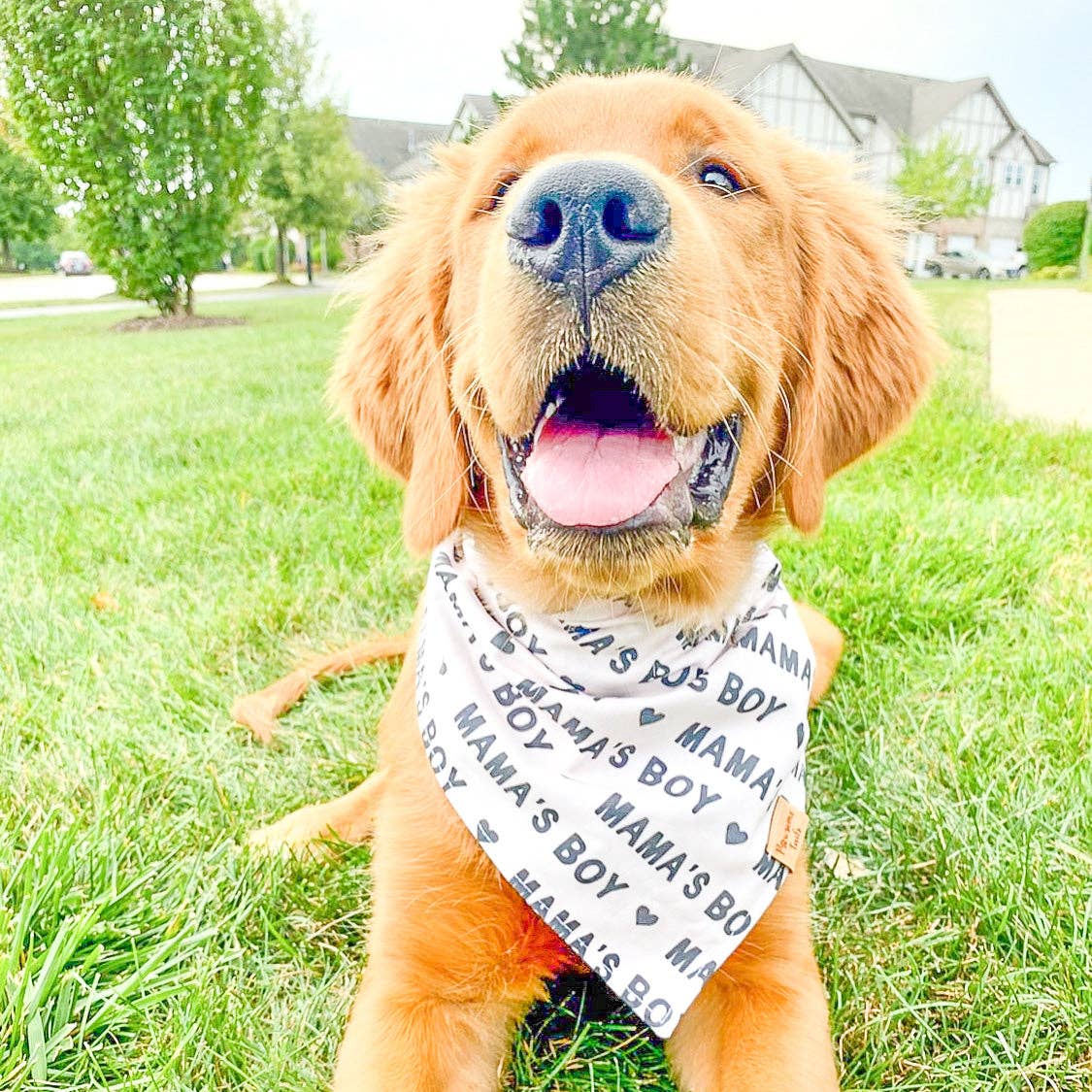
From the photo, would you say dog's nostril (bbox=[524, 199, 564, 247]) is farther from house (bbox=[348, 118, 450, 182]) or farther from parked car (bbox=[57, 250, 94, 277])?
house (bbox=[348, 118, 450, 182])

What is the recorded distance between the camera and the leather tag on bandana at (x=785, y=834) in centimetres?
174

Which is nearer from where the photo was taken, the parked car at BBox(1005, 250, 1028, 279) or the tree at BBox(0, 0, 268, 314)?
the tree at BBox(0, 0, 268, 314)

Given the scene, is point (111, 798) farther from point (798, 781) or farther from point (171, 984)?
point (798, 781)

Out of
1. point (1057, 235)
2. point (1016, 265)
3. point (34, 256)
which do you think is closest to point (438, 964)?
point (34, 256)

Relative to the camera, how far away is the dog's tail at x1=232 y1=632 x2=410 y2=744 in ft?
8.06

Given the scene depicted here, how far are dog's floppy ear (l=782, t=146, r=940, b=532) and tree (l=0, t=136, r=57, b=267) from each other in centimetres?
1114

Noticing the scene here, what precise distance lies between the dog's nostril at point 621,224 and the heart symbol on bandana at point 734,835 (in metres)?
1.09

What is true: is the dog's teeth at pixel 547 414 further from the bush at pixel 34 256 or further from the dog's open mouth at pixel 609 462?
the bush at pixel 34 256

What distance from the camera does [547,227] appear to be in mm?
1367

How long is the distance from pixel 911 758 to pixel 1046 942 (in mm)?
628

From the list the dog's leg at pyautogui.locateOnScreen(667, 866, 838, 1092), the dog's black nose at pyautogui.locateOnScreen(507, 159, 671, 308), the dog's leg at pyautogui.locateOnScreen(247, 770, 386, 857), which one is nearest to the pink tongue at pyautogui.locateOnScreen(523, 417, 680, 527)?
the dog's black nose at pyautogui.locateOnScreen(507, 159, 671, 308)

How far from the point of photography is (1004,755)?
217 cm

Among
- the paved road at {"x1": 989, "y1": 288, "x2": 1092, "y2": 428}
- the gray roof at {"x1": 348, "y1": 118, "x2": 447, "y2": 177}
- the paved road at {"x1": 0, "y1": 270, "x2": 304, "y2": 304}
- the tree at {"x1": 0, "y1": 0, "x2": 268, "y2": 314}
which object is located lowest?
the paved road at {"x1": 0, "y1": 270, "x2": 304, "y2": 304}

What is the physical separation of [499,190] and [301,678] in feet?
4.89
